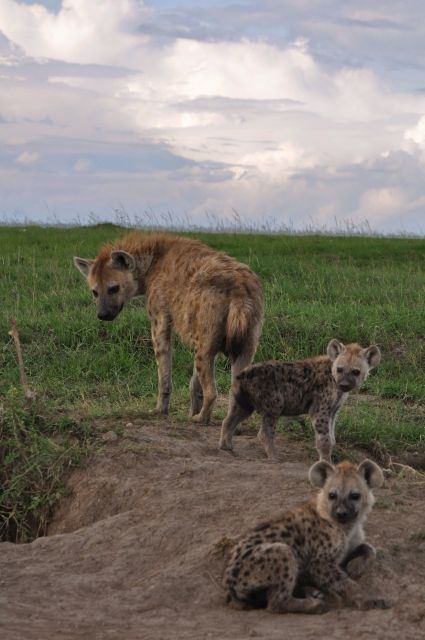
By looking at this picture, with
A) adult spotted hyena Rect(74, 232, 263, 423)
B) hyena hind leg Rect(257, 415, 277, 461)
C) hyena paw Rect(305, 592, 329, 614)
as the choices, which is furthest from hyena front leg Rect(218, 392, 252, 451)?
hyena paw Rect(305, 592, 329, 614)

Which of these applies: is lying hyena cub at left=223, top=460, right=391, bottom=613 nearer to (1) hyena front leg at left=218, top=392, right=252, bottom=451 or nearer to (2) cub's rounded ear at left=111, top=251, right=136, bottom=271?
(1) hyena front leg at left=218, top=392, right=252, bottom=451

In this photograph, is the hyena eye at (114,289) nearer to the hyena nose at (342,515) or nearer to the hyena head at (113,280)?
the hyena head at (113,280)

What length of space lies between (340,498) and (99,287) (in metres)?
3.81

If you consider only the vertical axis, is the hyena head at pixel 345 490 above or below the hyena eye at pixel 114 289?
below

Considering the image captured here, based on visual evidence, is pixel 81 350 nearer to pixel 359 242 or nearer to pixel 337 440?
pixel 337 440

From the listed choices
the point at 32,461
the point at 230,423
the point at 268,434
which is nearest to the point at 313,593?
the point at 268,434

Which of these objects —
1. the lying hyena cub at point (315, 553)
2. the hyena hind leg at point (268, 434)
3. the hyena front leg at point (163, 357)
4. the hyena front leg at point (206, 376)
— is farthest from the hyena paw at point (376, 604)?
the hyena front leg at point (163, 357)

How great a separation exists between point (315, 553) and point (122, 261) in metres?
3.87

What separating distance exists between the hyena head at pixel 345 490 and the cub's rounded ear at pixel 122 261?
355 cm

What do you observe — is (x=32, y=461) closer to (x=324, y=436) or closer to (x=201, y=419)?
(x=201, y=419)

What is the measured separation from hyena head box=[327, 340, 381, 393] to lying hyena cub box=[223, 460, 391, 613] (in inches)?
65.1

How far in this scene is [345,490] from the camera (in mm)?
4426

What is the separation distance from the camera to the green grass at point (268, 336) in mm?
7945

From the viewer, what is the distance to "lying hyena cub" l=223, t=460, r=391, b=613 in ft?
13.5
